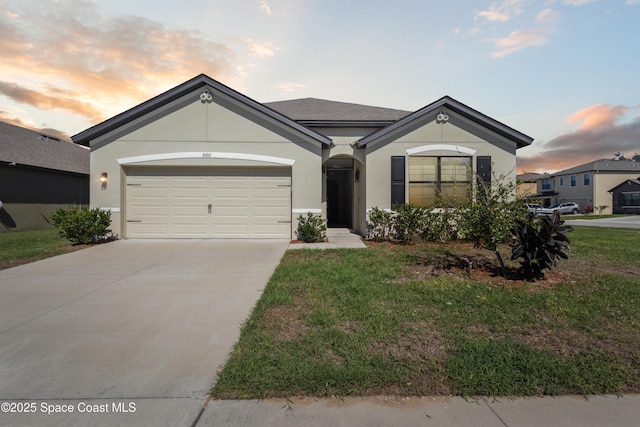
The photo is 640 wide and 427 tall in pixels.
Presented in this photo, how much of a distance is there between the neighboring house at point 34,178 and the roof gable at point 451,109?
17201 mm

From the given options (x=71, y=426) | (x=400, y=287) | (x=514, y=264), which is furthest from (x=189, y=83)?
(x=514, y=264)

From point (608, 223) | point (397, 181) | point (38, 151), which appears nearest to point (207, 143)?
point (397, 181)

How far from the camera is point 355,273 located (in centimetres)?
608

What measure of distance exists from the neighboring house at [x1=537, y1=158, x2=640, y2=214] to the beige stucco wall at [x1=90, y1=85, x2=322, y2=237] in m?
43.0

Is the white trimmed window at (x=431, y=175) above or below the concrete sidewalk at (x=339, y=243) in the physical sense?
above

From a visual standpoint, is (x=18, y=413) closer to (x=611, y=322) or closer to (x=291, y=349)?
(x=291, y=349)

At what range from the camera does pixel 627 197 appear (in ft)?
115

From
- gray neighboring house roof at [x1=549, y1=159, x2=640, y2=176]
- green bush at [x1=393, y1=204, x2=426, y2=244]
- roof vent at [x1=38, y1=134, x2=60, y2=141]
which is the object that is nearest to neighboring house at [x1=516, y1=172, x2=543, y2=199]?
green bush at [x1=393, y1=204, x2=426, y2=244]

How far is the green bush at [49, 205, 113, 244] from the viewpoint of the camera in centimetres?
935

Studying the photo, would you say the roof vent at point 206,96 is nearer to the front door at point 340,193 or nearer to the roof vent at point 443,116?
the front door at point 340,193

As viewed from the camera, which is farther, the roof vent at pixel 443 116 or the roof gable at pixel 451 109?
the roof vent at pixel 443 116

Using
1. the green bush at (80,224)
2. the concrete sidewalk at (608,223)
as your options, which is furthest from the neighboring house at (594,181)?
the green bush at (80,224)

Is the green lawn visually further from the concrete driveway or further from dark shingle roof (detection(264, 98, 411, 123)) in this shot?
dark shingle roof (detection(264, 98, 411, 123))

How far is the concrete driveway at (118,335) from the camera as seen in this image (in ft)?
8.18
